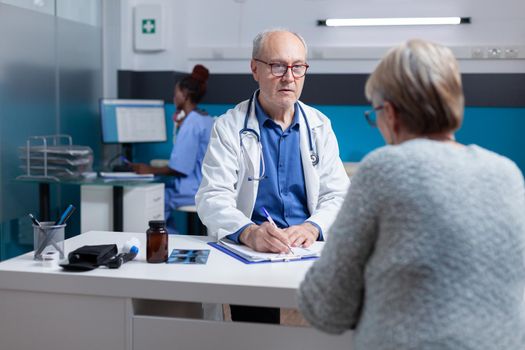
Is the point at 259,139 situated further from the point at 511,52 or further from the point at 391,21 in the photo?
the point at 511,52

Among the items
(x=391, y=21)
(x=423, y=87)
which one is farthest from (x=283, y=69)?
(x=391, y=21)

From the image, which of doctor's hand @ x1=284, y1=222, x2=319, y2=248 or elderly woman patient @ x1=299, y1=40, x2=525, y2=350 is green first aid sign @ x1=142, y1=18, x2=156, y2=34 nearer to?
doctor's hand @ x1=284, y1=222, x2=319, y2=248

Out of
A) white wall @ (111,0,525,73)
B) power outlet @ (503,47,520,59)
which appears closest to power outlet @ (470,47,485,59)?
white wall @ (111,0,525,73)

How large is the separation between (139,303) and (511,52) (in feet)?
13.4

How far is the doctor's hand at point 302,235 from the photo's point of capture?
2.19 meters

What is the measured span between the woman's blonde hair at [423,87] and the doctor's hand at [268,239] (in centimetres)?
86

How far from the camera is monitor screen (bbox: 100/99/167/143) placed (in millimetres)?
5072

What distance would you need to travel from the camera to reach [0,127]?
422 centimetres

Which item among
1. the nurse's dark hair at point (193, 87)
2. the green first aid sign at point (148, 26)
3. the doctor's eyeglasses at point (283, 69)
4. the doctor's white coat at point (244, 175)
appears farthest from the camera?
the green first aid sign at point (148, 26)

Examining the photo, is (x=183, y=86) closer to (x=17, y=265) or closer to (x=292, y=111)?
(x=292, y=111)

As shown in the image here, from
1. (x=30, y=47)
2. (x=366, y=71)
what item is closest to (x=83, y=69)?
(x=30, y=47)

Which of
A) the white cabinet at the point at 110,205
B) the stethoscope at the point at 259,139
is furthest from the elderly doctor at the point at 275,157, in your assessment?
the white cabinet at the point at 110,205

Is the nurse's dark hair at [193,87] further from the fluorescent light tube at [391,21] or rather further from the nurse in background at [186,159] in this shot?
the fluorescent light tube at [391,21]

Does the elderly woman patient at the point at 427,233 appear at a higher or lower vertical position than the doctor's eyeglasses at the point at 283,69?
lower
